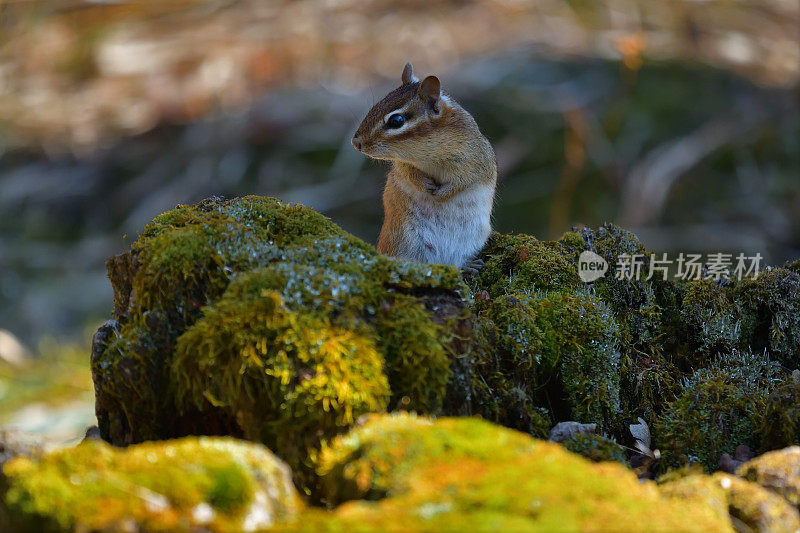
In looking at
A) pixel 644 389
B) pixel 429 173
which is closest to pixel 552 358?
pixel 644 389

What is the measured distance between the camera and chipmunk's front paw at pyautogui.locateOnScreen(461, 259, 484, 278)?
160 inches

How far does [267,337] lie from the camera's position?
2498mm

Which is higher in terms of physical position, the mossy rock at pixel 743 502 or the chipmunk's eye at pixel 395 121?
the chipmunk's eye at pixel 395 121

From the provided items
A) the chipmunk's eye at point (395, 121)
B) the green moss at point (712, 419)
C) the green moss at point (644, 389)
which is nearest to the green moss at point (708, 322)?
the green moss at point (644, 389)

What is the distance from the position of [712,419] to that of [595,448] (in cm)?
55

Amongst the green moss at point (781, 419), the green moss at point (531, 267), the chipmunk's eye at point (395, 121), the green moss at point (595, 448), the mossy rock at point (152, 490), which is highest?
the chipmunk's eye at point (395, 121)

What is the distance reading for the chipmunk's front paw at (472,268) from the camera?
406 centimetres

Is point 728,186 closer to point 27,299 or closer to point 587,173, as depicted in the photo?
point 587,173

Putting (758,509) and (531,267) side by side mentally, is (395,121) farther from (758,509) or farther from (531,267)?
(758,509)

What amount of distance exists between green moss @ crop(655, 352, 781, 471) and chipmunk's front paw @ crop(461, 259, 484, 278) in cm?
120

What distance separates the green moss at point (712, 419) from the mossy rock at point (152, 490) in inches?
63.9

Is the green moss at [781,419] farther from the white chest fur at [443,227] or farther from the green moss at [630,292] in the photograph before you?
the white chest fur at [443,227]

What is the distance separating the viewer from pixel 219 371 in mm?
2525

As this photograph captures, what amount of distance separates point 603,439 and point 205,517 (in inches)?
59.6
